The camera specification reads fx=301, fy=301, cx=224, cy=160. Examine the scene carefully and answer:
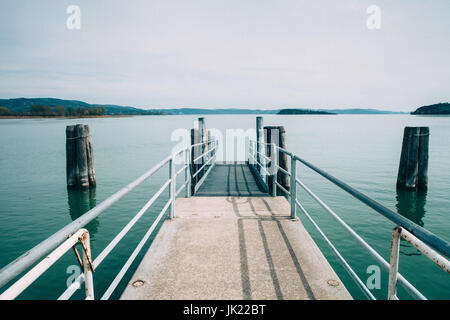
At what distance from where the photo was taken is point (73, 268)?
6723 mm

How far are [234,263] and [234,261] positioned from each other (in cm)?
5

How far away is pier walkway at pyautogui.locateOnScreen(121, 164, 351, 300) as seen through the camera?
294cm

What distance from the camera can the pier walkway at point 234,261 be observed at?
2941 mm

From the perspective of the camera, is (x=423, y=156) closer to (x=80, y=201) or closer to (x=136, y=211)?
(x=136, y=211)

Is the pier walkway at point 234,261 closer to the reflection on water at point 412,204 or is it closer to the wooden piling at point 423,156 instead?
the reflection on water at point 412,204

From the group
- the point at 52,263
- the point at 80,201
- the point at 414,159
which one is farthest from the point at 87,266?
the point at 414,159

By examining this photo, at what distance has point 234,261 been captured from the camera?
355cm

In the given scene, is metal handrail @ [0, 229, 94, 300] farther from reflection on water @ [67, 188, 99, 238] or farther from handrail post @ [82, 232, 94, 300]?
reflection on water @ [67, 188, 99, 238]

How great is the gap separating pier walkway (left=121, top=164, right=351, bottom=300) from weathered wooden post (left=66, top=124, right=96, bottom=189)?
8543mm

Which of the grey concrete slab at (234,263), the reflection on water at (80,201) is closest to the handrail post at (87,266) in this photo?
the grey concrete slab at (234,263)

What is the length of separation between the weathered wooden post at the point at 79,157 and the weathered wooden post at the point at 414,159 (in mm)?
13069

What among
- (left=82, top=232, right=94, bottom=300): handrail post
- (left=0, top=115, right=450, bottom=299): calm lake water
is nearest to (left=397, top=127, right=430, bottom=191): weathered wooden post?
(left=0, top=115, right=450, bottom=299): calm lake water
